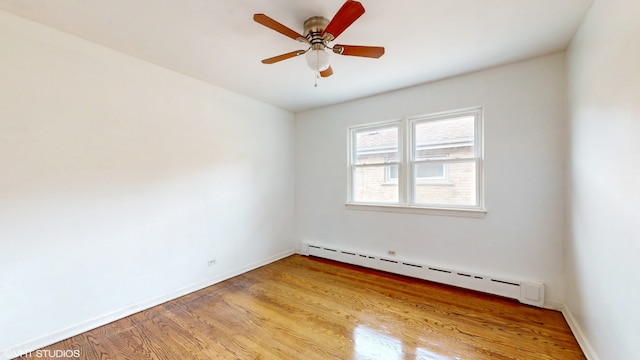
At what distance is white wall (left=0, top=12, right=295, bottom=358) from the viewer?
1825 millimetres

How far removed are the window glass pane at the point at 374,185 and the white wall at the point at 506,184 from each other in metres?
0.26

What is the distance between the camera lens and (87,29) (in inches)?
78.4

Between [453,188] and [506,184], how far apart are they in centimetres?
53

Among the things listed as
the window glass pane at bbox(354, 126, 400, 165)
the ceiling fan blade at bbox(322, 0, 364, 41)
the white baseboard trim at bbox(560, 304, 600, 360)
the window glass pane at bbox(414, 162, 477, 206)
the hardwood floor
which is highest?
the ceiling fan blade at bbox(322, 0, 364, 41)

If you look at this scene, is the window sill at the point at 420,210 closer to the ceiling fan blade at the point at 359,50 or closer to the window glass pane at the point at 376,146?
the window glass pane at the point at 376,146

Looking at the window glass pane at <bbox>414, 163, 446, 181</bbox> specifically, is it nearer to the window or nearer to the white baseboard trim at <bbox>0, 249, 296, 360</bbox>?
the window

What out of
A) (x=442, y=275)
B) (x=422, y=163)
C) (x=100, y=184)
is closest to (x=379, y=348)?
(x=442, y=275)

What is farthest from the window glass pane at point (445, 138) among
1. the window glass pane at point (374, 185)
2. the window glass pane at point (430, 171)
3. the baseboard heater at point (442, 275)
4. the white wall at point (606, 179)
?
the baseboard heater at point (442, 275)

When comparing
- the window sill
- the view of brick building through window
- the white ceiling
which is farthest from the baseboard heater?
the white ceiling

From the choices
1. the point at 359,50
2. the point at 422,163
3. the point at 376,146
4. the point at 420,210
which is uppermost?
the point at 359,50

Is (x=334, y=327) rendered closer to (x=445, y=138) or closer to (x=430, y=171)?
(x=430, y=171)

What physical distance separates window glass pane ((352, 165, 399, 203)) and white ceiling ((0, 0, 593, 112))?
1343mm

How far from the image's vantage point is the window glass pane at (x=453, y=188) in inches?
115

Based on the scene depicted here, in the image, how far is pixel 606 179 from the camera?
1587 millimetres
